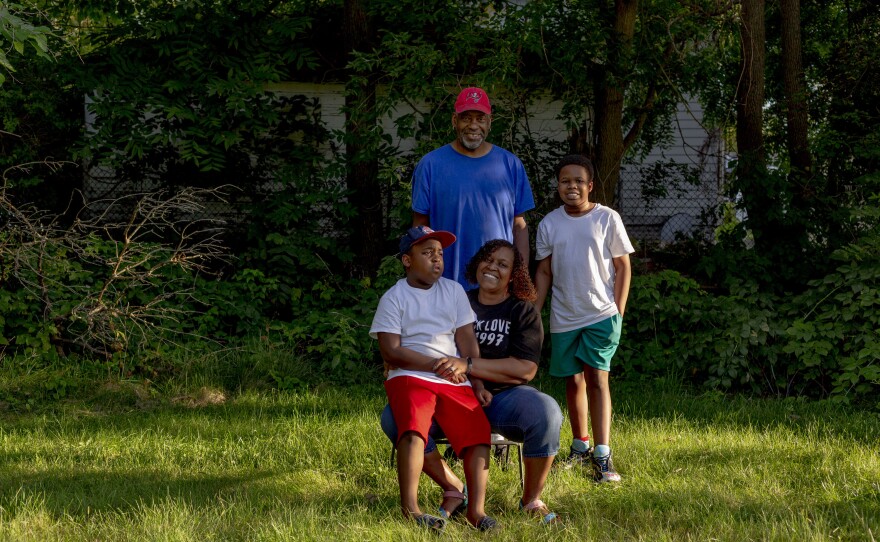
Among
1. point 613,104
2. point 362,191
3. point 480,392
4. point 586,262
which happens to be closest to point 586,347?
point 586,262

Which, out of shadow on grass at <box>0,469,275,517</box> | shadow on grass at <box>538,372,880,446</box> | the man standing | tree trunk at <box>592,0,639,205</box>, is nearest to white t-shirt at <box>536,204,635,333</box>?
the man standing

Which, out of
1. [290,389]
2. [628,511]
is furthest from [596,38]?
[628,511]

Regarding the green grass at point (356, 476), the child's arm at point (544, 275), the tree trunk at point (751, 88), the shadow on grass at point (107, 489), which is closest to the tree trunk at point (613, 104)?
the tree trunk at point (751, 88)

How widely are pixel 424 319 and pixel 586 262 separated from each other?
111 centimetres

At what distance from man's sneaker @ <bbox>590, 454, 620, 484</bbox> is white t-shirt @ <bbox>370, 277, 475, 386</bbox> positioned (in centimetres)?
105

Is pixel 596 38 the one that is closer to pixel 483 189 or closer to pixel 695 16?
pixel 695 16

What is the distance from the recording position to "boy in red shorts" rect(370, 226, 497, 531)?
439 centimetres

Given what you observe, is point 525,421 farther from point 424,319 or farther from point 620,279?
point 620,279

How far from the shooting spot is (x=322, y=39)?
11.5 m

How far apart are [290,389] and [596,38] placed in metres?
4.15

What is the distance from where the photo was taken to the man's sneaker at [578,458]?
5418 mm

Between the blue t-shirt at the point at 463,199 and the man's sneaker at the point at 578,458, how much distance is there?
1089 mm

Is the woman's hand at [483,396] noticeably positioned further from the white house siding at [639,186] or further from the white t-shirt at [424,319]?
the white house siding at [639,186]

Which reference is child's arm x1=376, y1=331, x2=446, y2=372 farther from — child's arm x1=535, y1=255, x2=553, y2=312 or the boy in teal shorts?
child's arm x1=535, y1=255, x2=553, y2=312
